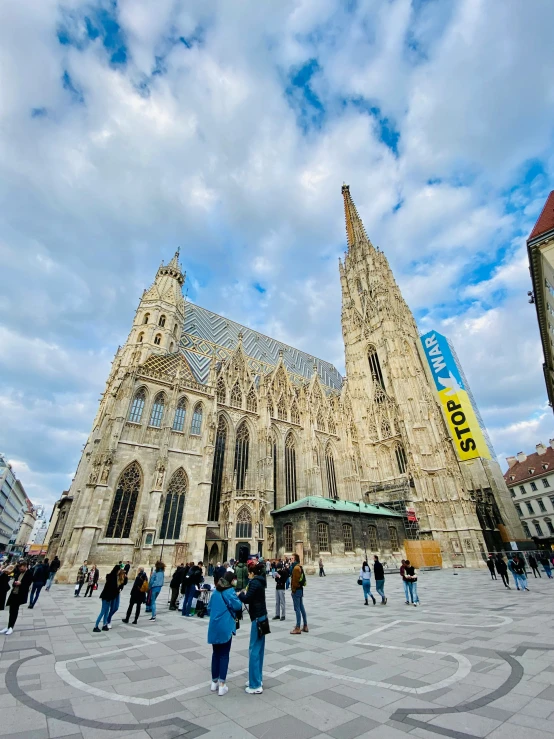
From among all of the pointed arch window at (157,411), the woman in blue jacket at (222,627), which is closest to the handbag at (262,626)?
the woman in blue jacket at (222,627)

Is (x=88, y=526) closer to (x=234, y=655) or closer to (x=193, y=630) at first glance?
(x=193, y=630)

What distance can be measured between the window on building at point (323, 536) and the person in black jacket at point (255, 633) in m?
23.8

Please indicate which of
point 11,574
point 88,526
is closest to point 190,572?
point 11,574

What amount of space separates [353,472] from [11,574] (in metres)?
31.3

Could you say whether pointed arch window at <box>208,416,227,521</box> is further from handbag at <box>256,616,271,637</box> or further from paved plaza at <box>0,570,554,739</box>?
handbag at <box>256,616,271,637</box>

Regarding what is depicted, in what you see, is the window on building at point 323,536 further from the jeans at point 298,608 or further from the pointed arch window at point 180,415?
the jeans at point 298,608

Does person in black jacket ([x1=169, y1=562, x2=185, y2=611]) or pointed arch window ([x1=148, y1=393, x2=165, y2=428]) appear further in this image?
pointed arch window ([x1=148, y1=393, x2=165, y2=428])

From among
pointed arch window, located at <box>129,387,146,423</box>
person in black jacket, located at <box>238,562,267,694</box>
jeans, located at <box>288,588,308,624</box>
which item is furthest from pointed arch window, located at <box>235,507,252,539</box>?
person in black jacket, located at <box>238,562,267,694</box>

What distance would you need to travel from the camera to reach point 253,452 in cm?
3045

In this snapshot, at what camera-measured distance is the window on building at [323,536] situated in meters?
25.8

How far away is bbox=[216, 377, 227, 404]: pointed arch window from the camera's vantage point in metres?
31.0

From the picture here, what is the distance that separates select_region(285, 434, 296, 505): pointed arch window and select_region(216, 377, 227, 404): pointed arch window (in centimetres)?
834

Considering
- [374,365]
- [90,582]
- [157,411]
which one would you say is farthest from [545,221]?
[90,582]

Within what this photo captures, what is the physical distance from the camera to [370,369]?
148ft
